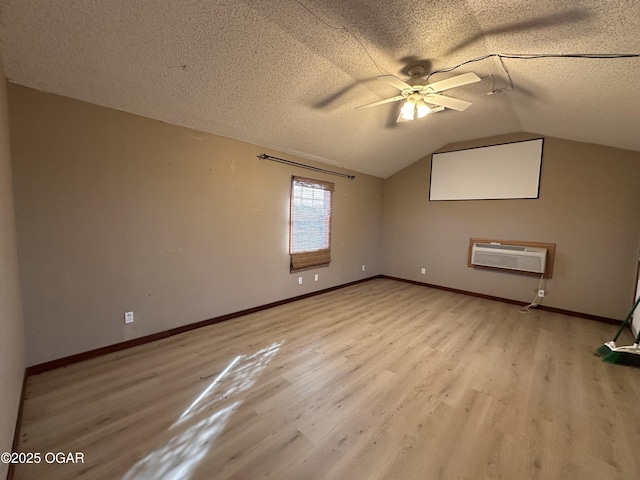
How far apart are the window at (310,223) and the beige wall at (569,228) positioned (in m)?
2.27

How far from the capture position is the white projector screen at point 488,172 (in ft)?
13.6

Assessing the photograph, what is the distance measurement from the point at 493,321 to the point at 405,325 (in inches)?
51.4

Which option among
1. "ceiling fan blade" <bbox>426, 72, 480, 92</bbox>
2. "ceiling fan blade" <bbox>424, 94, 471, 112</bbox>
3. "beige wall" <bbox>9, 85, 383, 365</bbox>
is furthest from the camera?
"ceiling fan blade" <bbox>424, 94, 471, 112</bbox>

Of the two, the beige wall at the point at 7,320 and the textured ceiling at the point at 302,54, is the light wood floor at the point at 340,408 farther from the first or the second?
the textured ceiling at the point at 302,54

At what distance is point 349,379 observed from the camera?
222cm

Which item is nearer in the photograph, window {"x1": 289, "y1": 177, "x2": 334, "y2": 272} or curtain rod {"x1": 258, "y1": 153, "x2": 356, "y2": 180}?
curtain rod {"x1": 258, "y1": 153, "x2": 356, "y2": 180}

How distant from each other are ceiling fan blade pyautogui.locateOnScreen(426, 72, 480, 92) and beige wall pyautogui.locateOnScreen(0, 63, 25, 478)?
3.02 metres

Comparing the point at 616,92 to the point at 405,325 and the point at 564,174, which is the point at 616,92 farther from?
the point at 405,325

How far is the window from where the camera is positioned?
413 cm

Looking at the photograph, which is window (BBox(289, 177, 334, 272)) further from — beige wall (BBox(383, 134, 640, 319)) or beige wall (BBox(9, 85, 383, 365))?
beige wall (BBox(383, 134, 640, 319))

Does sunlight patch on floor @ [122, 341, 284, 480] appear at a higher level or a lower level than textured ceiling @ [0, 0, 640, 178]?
lower

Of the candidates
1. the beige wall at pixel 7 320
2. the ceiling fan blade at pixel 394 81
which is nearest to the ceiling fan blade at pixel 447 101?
the ceiling fan blade at pixel 394 81

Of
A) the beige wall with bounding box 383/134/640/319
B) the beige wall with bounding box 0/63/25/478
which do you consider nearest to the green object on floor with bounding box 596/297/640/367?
the beige wall with bounding box 383/134/640/319

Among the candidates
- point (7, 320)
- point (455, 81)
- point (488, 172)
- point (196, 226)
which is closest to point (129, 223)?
point (196, 226)
